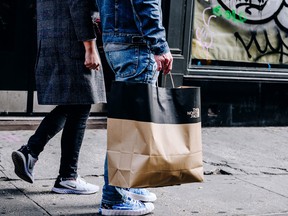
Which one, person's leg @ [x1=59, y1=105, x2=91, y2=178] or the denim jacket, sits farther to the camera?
person's leg @ [x1=59, y1=105, x2=91, y2=178]

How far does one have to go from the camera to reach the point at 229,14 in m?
7.54

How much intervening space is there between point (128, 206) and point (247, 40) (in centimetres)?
428

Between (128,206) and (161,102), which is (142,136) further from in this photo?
(128,206)

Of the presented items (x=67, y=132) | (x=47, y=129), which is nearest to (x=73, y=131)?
(x=67, y=132)

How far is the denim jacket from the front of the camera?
11.5 ft

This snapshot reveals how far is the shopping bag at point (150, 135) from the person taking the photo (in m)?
3.41

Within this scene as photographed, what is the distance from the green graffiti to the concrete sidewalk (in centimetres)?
147

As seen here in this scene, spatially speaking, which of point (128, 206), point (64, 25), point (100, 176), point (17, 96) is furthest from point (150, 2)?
point (17, 96)

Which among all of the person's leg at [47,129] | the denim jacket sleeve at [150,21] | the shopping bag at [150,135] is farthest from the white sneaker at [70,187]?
the denim jacket sleeve at [150,21]

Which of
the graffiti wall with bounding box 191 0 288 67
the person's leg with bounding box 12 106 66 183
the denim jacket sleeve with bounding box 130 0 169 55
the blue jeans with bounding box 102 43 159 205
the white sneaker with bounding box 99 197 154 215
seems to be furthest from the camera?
the graffiti wall with bounding box 191 0 288 67

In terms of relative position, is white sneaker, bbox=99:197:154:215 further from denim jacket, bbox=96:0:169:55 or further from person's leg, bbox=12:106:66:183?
denim jacket, bbox=96:0:169:55

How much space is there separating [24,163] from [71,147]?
33 centimetres

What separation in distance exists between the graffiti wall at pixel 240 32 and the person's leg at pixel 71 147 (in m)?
3.34

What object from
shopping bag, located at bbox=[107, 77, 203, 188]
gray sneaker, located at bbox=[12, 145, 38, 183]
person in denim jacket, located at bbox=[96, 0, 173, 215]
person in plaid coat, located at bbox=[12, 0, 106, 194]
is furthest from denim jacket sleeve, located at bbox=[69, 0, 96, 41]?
gray sneaker, located at bbox=[12, 145, 38, 183]
